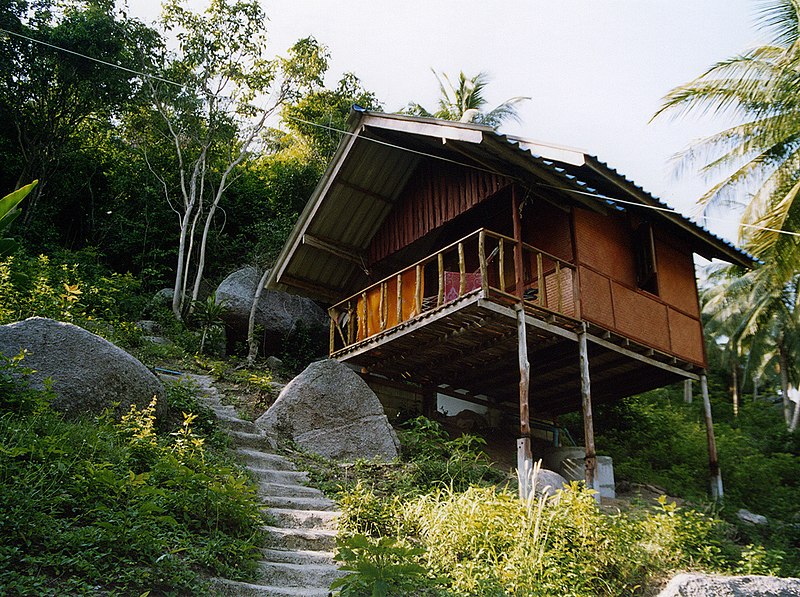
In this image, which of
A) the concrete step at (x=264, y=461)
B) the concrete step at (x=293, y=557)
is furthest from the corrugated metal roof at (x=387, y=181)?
the concrete step at (x=293, y=557)

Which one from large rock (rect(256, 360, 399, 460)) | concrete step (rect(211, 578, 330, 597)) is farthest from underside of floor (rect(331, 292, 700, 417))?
concrete step (rect(211, 578, 330, 597))

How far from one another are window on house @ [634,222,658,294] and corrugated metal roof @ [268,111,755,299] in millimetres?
405

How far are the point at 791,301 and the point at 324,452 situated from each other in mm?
20898

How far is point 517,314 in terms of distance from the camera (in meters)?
10.1

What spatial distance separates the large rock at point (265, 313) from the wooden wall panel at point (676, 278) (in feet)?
25.9

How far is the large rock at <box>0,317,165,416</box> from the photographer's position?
7715 millimetres

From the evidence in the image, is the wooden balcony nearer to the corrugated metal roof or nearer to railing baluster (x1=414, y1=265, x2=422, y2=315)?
railing baluster (x1=414, y1=265, x2=422, y2=315)

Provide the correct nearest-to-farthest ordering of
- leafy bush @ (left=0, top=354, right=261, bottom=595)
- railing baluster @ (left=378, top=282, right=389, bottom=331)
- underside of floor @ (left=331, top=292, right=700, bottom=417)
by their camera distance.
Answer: leafy bush @ (left=0, top=354, right=261, bottom=595) → underside of floor @ (left=331, top=292, right=700, bottom=417) → railing baluster @ (left=378, top=282, right=389, bottom=331)

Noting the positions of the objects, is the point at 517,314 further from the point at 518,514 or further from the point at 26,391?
the point at 26,391

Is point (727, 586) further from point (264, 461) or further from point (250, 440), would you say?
point (250, 440)

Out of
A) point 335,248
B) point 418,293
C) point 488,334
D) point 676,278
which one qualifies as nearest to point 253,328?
point 335,248

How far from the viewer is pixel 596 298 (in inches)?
437

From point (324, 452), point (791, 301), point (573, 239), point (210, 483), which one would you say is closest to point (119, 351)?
point (210, 483)

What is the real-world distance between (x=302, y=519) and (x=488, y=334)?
452cm
